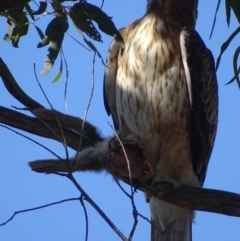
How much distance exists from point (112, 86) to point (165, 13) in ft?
1.97

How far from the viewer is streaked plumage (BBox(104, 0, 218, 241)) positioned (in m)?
4.46

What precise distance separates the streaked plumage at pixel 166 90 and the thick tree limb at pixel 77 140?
1.70ft

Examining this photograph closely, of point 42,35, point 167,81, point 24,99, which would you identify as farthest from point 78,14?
point 167,81

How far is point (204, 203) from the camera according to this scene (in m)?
3.64

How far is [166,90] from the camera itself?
442cm

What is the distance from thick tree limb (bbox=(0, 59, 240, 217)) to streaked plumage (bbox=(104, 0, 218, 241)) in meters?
0.52

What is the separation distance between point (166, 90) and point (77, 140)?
0.85 meters

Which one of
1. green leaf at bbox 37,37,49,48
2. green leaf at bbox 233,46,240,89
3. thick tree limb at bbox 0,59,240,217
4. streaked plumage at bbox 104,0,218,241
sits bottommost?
thick tree limb at bbox 0,59,240,217

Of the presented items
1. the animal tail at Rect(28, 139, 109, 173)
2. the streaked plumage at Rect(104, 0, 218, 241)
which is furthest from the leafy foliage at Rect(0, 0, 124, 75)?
the streaked plumage at Rect(104, 0, 218, 241)

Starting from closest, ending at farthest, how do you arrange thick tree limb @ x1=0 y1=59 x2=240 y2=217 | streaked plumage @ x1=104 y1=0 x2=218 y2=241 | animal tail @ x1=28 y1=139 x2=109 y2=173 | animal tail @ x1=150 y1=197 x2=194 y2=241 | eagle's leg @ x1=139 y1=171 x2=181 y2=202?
thick tree limb @ x1=0 y1=59 x2=240 y2=217 → animal tail @ x1=28 y1=139 x2=109 y2=173 → eagle's leg @ x1=139 y1=171 x2=181 y2=202 → streaked plumage @ x1=104 y1=0 x2=218 y2=241 → animal tail @ x1=150 y1=197 x2=194 y2=241

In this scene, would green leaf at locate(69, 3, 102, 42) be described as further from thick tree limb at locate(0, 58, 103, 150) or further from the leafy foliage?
thick tree limb at locate(0, 58, 103, 150)

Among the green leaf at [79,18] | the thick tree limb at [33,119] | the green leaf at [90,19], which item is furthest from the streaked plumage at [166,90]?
the green leaf at [79,18]

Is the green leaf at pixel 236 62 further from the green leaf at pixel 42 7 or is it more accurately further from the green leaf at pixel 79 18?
the green leaf at pixel 42 7

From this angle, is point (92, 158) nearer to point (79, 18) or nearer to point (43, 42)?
point (43, 42)
